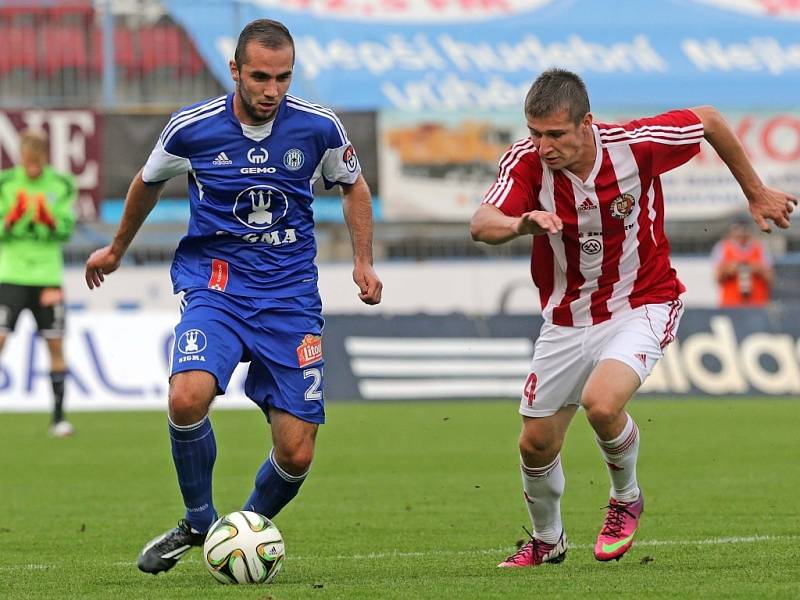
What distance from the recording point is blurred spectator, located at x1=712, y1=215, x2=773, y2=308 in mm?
19156

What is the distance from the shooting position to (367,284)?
6574 mm

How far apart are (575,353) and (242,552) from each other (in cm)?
164

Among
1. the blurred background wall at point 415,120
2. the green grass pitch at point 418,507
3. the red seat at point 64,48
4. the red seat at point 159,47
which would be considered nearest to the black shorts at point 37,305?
the green grass pitch at point 418,507

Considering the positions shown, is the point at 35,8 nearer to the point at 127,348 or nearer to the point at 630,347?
the point at 127,348

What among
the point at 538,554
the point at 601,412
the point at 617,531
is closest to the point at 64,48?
the point at 538,554

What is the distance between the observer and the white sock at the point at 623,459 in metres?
6.67

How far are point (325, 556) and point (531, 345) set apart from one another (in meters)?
10.0

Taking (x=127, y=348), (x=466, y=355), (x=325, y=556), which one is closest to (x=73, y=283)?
(x=127, y=348)

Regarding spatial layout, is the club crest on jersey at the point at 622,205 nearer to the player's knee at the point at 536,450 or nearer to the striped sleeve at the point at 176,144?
the player's knee at the point at 536,450

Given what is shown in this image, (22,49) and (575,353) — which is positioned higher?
(575,353)

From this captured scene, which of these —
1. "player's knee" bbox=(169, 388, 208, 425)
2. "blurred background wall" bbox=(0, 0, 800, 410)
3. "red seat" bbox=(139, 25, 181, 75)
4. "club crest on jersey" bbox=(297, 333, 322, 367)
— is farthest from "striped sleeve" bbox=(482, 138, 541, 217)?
"red seat" bbox=(139, 25, 181, 75)

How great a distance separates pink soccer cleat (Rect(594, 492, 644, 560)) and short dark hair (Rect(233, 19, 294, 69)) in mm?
2382

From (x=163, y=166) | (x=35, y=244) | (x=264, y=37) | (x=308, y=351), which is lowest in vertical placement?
(x=35, y=244)

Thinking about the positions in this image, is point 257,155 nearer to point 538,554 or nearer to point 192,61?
point 538,554
